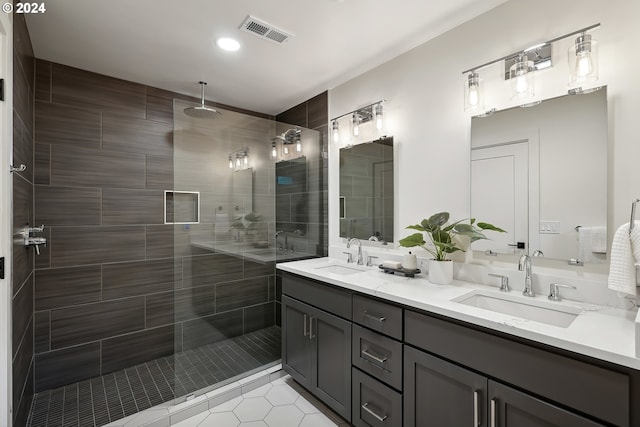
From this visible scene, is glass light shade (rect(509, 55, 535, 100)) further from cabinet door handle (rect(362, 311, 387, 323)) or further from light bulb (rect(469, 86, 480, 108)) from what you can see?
cabinet door handle (rect(362, 311, 387, 323))

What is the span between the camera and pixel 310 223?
287cm

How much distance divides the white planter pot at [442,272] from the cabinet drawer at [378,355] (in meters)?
0.47

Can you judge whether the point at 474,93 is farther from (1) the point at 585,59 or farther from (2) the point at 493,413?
(2) the point at 493,413

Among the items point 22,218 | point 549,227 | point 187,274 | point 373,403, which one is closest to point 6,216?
point 22,218

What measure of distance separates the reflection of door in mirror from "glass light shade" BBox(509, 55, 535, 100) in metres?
0.25

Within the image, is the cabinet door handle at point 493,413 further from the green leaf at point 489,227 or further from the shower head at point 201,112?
the shower head at point 201,112

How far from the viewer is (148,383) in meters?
2.31

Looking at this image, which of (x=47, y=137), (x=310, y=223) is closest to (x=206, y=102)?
(x=47, y=137)

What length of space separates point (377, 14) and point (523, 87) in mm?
907

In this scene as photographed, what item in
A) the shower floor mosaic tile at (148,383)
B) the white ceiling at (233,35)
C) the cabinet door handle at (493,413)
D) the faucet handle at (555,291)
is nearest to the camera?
the cabinet door handle at (493,413)

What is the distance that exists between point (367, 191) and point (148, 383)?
2.28m

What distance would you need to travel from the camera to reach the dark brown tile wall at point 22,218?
153 cm

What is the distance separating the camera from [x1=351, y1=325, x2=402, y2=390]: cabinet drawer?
151 centimetres

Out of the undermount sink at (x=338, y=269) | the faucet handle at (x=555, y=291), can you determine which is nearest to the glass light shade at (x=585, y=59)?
the faucet handle at (x=555, y=291)
